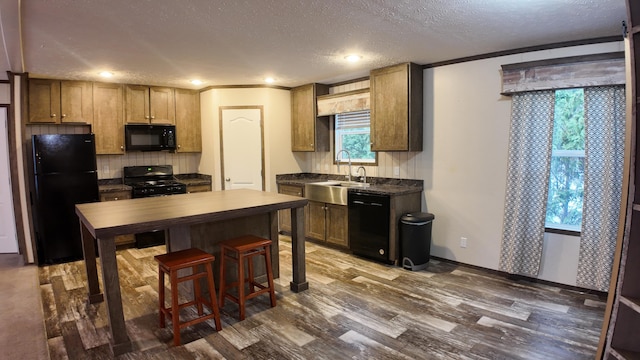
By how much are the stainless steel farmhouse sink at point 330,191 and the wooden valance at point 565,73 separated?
2.14 m

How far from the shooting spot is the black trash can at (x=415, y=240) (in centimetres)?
403

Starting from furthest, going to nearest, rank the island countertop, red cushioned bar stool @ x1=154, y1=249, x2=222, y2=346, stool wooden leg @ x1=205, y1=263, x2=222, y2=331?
1. stool wooden leg @ x1=205, y1=263, x2=222, y2=331
2. red cushioned bar stool @ x1=154, y1=249, x2=222, y2=346
3. the island countertop

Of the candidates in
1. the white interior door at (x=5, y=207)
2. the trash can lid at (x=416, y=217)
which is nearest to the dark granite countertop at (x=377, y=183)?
the trash can lid at (x=416, y=217)

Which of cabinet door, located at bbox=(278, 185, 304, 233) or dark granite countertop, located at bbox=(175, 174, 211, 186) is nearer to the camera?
cabinet door, located at bbox=(278, 185, 304, 233)

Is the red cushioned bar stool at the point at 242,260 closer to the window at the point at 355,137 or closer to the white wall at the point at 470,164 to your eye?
the white wall at the point at 470,164

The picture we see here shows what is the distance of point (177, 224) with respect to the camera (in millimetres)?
2568

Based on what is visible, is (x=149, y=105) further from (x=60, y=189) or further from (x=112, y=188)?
(x=60, y=189)

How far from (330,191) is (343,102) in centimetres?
129

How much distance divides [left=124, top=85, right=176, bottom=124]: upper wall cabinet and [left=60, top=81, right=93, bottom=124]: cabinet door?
46 cm

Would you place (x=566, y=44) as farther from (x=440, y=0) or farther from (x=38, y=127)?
(x=38, y=127)

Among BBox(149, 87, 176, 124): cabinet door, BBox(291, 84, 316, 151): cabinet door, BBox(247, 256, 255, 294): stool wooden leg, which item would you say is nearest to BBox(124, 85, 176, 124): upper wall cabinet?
BBox(149, 87, 176, 124): cabinet door

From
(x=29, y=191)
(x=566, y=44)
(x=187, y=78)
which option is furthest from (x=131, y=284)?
(x=566, y=44)

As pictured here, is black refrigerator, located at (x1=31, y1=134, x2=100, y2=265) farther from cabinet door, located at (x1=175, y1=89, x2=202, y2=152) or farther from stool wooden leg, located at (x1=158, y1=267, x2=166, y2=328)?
stool wooden leg, located at (x1=158, y1=267, x2=166, y2=328)

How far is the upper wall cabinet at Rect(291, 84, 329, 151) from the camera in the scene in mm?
5492
